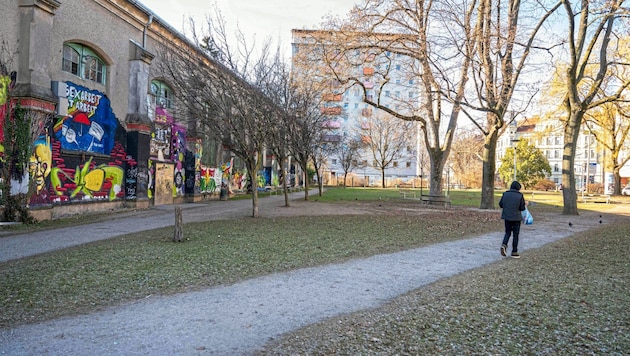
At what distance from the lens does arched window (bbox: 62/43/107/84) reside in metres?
14.7

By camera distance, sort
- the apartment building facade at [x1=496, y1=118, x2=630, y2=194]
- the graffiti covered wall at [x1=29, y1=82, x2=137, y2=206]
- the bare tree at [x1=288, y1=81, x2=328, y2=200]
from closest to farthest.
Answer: the graffiti covered wall at [x1=29, y1=82, x2=137, y2=206]
the bare tree at [x1=288, y1=81, x2=328, y2=200]
the apartment building facade at [x1=496, y1=118, x2=630, y2=194]

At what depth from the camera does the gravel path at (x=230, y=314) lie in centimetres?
377

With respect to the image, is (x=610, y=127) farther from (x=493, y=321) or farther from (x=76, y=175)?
(x=76, y=175)

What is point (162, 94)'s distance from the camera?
70.2 feet

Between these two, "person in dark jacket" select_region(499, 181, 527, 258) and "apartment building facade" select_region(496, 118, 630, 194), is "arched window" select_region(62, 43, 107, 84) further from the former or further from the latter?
"apartment building facade" select_region(496, 118, 630, 194)

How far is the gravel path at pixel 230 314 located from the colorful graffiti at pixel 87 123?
11.7 meters

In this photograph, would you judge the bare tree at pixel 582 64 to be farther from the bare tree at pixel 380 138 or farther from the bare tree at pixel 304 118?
the bare tree at pixel 380 138

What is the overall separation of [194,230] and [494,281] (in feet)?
26.8

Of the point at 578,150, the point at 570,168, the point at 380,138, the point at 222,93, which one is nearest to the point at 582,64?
the point at 570,168

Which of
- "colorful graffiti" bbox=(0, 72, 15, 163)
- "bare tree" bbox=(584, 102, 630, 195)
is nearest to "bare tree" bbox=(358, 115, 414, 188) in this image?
"bare tree" bbox=(584, 102, 630, 195)

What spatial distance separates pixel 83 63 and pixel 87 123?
7.40 ft

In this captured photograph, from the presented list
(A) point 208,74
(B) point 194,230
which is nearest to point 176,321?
(B) point 194,230

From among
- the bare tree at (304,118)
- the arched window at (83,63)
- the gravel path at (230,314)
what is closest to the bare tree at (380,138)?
the bare tree at (304,118)

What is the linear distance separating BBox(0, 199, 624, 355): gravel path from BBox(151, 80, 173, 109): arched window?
16.5m
